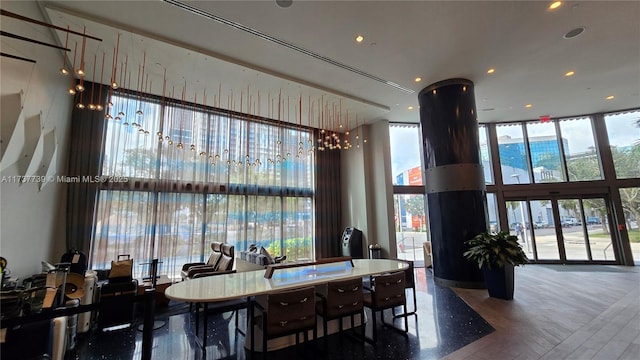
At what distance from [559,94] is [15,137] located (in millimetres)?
10729

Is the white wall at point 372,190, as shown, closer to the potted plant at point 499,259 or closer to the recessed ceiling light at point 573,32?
the potted plant at point 499,259

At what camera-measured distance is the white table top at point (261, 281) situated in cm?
256

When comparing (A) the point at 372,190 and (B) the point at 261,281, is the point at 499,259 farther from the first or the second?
(B) the point at 261,281

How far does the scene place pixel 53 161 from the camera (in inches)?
167

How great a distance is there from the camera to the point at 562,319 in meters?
3.77

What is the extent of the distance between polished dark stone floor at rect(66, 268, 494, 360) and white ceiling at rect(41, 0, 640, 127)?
4489 mm

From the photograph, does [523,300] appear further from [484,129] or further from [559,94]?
[484,129]

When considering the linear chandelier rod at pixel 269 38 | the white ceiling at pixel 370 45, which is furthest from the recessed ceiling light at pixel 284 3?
the linear chandelier rod at pixel 269 38

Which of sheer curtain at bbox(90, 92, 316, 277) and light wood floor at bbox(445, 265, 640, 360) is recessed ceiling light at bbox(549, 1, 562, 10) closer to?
light wood floor at bbox(445, 265, 640, 360)

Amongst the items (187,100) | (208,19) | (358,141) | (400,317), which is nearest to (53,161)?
(187,100)

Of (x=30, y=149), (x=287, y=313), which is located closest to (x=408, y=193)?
(x=287, y=313)

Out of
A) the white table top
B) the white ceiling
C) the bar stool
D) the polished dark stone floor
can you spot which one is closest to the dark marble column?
the white ceiling

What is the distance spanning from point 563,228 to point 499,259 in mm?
5799

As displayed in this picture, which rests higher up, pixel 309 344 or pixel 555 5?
pixel 555 5
